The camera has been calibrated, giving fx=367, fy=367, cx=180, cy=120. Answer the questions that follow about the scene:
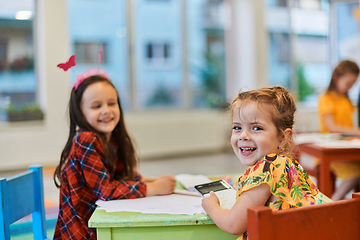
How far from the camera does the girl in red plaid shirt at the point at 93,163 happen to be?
3.95 feet

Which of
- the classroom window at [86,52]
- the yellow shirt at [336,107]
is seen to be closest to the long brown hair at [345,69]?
the yellow shirt at [336,107]

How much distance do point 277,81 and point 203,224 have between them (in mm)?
5794

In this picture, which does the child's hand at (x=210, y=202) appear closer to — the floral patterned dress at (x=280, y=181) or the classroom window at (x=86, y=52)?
the floral patterned dress at (x=280, y=181)

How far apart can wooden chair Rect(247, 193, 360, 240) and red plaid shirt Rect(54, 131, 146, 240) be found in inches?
22.6

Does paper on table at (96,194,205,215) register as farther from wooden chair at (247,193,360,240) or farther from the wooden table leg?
the wooden table leg

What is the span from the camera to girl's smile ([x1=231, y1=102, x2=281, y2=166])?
→ 928 millimetres

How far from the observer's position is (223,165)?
4.55 meters

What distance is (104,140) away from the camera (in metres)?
1.39

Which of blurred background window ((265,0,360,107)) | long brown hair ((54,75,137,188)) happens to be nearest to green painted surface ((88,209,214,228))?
long brown hair ((54,75,137,188))

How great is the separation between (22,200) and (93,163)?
0.24 meters

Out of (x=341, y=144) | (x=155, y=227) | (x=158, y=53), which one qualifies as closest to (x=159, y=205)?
(x=155, y=227)

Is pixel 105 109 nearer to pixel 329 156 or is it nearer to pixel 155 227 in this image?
pixel 155 227

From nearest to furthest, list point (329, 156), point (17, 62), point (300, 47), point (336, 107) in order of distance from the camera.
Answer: point (329, 156) < point (336, 107) < point (17, 62) < point (300, 47)

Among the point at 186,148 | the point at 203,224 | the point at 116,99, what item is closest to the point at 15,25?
the point at 186,148
